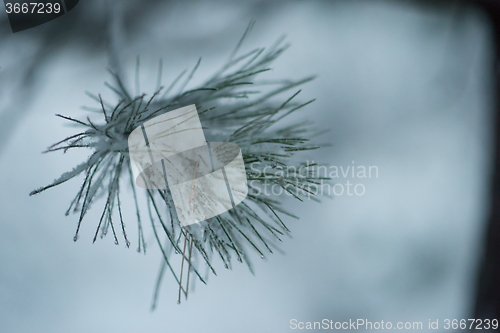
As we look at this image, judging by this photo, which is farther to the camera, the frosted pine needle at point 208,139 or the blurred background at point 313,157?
the blurred background at point 313,157

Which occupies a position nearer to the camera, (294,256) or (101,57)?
(101,57)

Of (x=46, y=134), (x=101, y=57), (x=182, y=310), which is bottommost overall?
(x=182, y=310)

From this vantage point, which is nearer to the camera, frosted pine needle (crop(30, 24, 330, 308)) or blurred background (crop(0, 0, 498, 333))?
frosted pine needle (crop(30, 24, 330, 308))

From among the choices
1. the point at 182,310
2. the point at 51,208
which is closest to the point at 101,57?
the point at 51,208

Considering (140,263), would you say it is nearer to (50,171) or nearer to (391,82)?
(50,171)

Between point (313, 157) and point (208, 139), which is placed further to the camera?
point (313, 157)


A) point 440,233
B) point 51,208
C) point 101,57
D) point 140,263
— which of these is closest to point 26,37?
point 101,57

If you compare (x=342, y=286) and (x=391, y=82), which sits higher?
(x=391, y=82)
